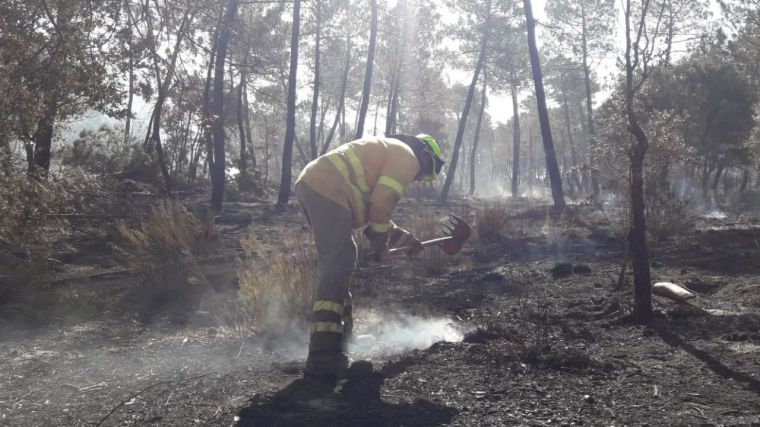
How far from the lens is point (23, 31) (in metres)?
6.50

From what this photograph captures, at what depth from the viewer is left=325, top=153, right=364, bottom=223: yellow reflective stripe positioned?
4.16 m

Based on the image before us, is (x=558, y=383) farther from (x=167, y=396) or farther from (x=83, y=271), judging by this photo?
(x=83, y=271)

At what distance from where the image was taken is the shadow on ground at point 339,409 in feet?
10.0

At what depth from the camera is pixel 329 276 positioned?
4027 millimetres

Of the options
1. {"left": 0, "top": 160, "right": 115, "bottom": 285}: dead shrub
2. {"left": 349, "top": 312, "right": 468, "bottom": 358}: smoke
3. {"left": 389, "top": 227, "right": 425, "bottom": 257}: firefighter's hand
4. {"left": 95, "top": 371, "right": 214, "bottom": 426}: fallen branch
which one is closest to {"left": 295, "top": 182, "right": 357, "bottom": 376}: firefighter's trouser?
{"left": 349, "top": 312, "right": 468, "bottom": 358}: smoke

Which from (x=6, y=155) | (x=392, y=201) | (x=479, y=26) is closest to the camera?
(x=392, y=201)

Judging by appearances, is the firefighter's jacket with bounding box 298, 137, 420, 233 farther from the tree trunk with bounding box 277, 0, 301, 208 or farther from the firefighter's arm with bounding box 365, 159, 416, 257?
the tree trunk with bounding box 277, 0, 301, 208

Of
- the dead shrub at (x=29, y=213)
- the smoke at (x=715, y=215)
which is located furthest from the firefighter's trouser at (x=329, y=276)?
the smoke at (x=715, y=215)

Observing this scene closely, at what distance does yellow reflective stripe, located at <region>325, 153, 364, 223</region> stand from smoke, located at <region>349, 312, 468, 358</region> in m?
1.04

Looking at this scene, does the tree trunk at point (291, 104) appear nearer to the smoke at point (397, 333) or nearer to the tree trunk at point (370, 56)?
the tree trunk at point (370, 56)

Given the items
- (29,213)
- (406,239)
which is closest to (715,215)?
(406,239)

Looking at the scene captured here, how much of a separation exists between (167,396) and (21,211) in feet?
12.4

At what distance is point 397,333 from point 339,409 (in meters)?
1.93

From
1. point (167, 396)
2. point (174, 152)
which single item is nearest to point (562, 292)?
point (167, 396)
